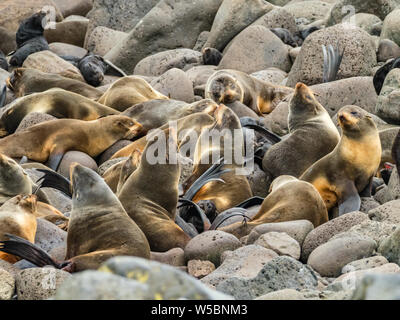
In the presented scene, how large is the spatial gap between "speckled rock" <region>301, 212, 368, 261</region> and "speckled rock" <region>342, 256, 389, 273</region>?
793 millimetres

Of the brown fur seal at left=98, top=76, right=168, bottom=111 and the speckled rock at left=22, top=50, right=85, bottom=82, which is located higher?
the brown fur seal at left=98, top=76, right=168, bottom=111

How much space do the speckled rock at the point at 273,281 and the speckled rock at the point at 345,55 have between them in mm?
7460

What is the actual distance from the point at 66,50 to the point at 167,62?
314 centimetres

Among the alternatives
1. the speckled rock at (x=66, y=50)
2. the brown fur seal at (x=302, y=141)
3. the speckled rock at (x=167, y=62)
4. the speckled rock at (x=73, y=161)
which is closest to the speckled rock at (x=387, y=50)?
the speckled rock at (x=167, y=62)

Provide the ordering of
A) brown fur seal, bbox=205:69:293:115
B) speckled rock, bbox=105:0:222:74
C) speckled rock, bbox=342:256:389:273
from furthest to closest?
1. speckled rock, bbox=105:0:222:74
2. brown fur seal, bbox=205:69:293:115
3. speckled rock, bbox=342:256:389:273

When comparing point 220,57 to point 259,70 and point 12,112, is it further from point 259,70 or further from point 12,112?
point 12,112

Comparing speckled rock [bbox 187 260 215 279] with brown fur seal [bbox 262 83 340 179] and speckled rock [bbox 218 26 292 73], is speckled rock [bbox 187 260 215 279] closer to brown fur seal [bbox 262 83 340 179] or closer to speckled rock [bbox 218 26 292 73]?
brown fur seal [bbox 262 83 340 179]

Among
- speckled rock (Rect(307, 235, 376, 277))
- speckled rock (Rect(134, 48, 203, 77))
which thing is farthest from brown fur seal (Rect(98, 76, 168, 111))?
speckled rock (Rect(307, 235, 376, 277))

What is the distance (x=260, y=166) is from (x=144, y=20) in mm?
7859

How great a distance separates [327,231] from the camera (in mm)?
6566

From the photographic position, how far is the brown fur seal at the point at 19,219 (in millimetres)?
6992

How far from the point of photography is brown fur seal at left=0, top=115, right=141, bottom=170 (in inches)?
417

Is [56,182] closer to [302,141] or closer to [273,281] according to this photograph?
[302,141]

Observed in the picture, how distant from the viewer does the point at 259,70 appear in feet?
48.3
